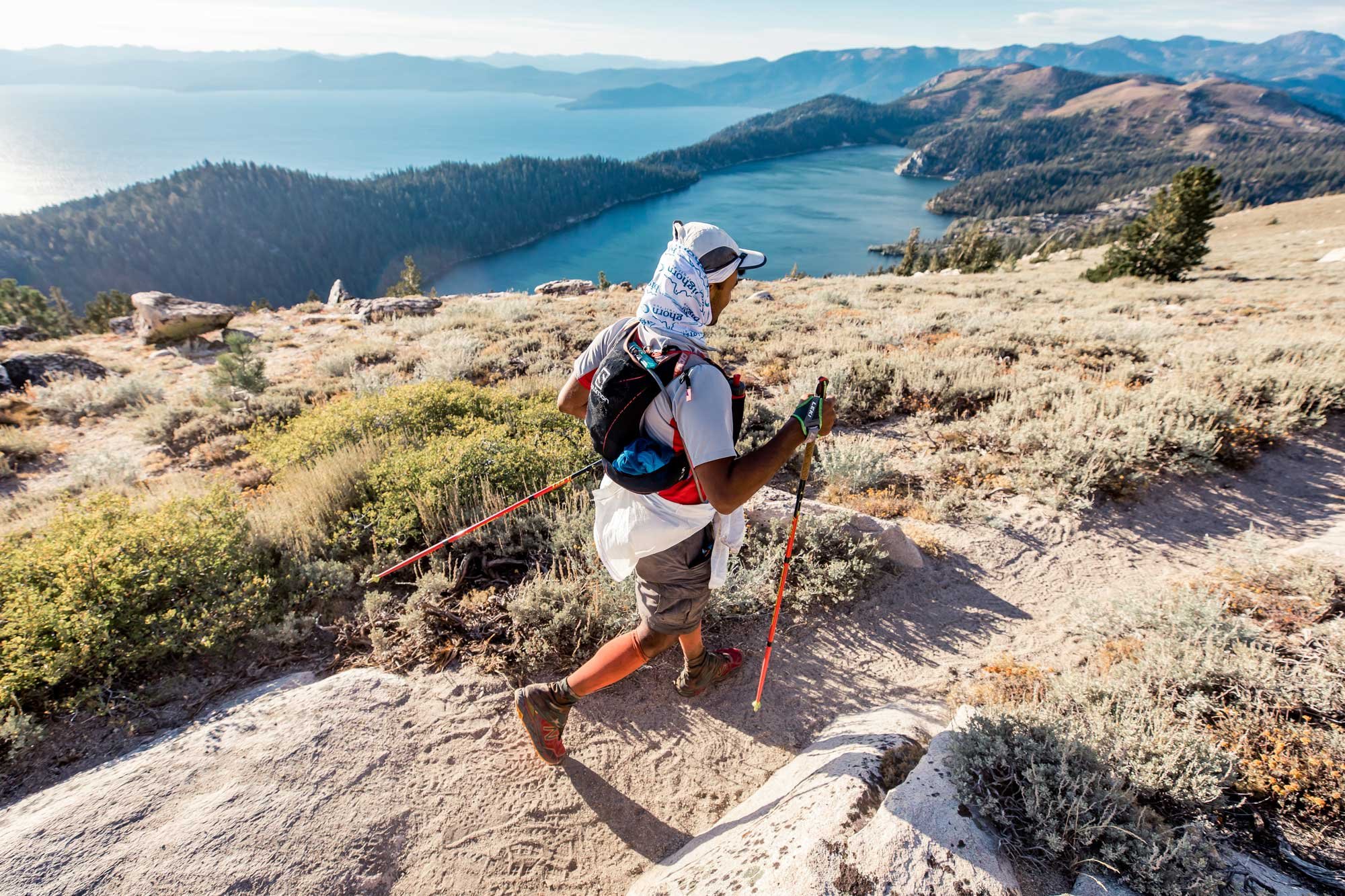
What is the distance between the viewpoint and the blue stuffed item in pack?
2561 mm

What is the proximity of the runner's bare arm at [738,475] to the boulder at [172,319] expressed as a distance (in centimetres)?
1845

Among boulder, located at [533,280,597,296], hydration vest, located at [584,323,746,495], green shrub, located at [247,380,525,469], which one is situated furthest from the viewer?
boulder, located at [533,280,597,296]

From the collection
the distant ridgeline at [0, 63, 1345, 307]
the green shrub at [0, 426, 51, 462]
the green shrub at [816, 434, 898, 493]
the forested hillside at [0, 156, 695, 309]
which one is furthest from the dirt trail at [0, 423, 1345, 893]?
the distant ridgeline at [0, 63, 1345, 307]

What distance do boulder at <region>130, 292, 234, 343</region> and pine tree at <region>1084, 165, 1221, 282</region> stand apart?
32042mm

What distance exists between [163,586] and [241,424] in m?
5.44

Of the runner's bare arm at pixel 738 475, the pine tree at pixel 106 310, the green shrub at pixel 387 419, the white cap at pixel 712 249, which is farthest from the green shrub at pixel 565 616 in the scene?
the pine tree at pixel 106 310

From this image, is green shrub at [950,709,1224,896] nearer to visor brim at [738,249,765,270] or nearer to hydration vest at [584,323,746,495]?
hydration vest at [584,323,746,495]

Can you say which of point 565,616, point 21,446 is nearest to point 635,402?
point 565,616

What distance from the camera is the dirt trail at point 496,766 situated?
256cm

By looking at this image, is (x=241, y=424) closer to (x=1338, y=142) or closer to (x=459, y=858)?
(x=459, y=858)

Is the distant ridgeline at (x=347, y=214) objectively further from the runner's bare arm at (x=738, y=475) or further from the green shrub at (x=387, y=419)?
the runner's bare arm at (x=738, y=475)

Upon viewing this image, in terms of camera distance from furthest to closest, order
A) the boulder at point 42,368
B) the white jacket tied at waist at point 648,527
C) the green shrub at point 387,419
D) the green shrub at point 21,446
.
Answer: the boulder at point 42,368 → the green shrub at point 21,446 → the green shrub at point 387,419 → the white jacket tied at waist at point 648,527

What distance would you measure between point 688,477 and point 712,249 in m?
1.07

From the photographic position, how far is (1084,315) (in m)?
12.6
